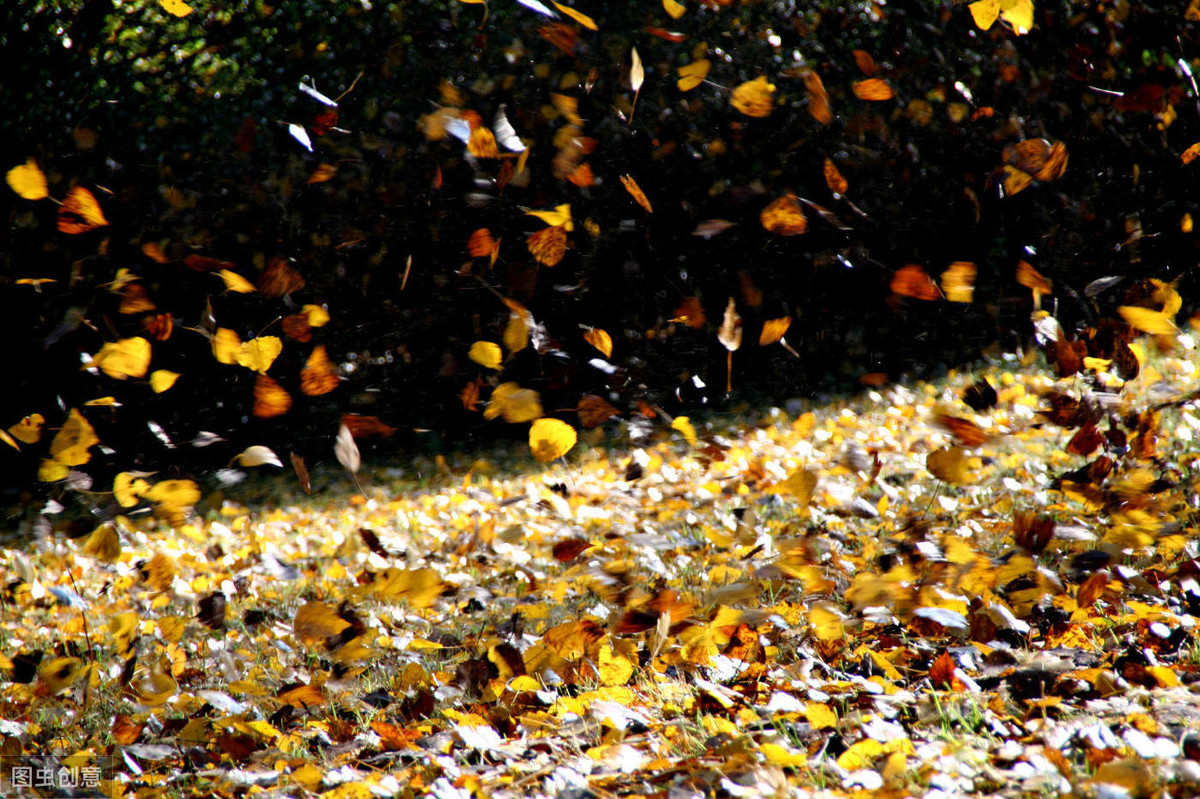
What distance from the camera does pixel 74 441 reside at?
5.67 m

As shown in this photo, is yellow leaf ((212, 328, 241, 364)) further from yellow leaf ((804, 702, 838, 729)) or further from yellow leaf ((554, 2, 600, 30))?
yellow leaf ((804, 702, 838, 729))

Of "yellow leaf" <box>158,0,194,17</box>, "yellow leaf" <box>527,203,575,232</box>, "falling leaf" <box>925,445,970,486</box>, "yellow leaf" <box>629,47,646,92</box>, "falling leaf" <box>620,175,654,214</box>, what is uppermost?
"yellow leaf" <box>158,0,194,17</box>

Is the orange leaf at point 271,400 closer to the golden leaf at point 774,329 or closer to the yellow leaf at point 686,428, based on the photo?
the yellow leaf at point 686,428

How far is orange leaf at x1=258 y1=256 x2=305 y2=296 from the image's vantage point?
17.7 feet

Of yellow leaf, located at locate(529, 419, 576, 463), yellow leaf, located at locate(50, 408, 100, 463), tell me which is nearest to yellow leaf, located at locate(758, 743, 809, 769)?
yellow leaf, located at locate(529, 419, 576, 463)

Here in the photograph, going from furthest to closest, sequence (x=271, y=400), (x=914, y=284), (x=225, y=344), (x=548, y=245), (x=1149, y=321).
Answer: (x=914, y=284) → (x=548, y=245) → (x=271, y=400) → (x=225, y=344) → (x=1149, y=321)

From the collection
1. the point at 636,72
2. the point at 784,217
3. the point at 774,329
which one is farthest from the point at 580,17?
the point at 774,329

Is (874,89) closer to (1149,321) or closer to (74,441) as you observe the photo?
(1149,321)

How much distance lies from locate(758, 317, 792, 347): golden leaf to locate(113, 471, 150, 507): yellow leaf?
407 centimetres

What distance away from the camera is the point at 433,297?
5.54m

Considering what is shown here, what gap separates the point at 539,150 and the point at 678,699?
442cm

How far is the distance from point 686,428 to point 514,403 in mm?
1292

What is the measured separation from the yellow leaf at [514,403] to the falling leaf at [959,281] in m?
2.93

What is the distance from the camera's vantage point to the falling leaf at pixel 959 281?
586 centimetres
